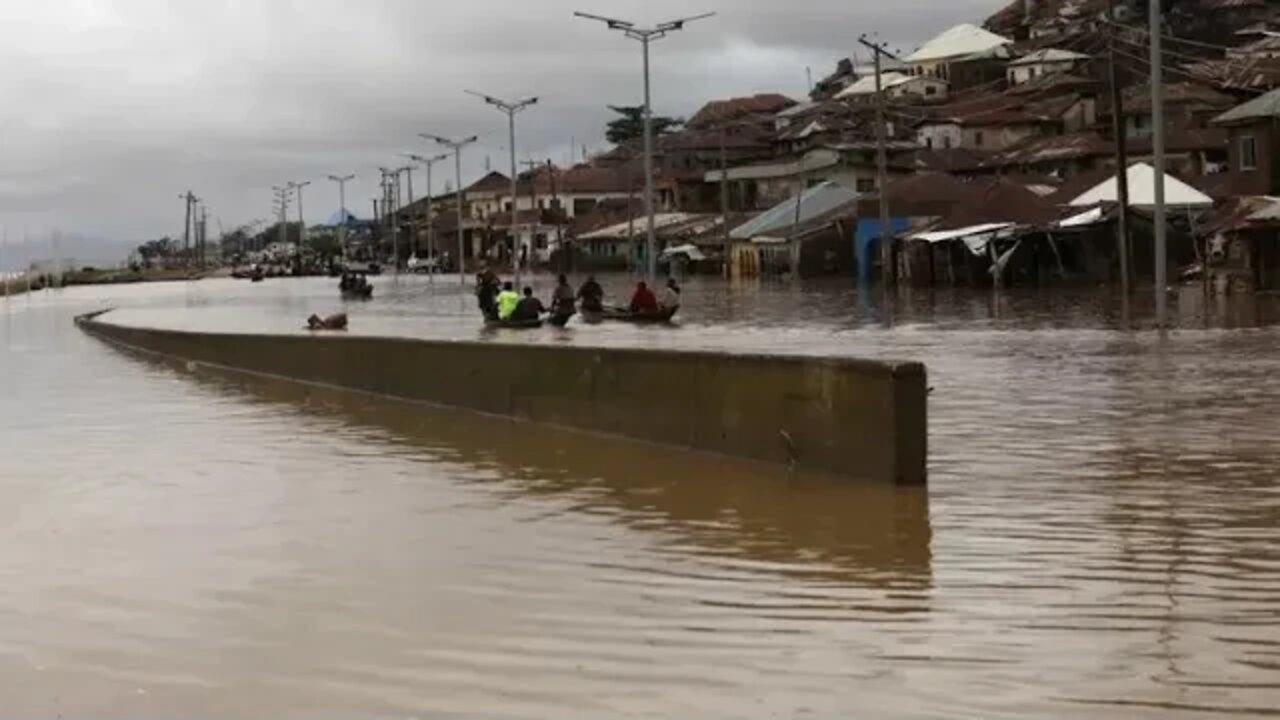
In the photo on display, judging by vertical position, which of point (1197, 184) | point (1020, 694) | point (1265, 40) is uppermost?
point (1265, 40)

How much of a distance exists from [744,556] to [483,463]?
4.99 metres

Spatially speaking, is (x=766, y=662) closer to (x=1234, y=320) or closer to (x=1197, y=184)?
(x=1234, y=320)

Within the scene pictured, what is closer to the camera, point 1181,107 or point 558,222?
point 1181,107

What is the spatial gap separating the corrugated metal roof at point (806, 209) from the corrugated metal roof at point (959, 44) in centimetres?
6725

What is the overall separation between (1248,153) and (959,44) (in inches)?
3719

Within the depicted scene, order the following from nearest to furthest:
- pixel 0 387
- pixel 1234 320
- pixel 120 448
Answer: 1. pixel 120 448
2. pixel 0 387
3. pixel 1234 320

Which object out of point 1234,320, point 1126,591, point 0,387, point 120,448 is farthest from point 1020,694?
point 1234,320

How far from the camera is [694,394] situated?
44.4ft

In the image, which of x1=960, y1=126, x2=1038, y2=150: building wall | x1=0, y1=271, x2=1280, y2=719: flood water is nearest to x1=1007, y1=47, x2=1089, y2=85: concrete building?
x1=960, y1=126, x2=1038, y2=150: building wall

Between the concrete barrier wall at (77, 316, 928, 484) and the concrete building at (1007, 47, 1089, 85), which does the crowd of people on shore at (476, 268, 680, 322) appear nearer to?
the concrete barrier wall at (77, 316, 928, 484)

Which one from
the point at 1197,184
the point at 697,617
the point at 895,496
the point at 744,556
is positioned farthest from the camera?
the point at 1197,184

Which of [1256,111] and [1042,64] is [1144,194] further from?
[1042,64]

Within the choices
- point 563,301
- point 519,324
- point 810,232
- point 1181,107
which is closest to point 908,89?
point 1181,107

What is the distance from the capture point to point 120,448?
16.2 m
